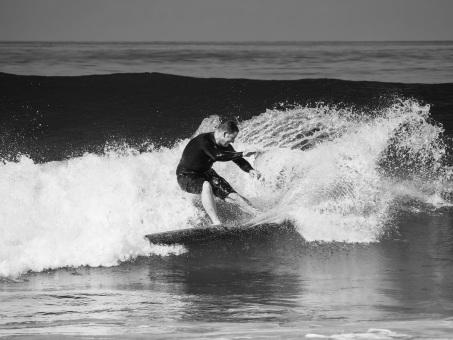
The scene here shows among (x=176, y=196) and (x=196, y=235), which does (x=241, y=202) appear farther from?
(x=176, y=196)

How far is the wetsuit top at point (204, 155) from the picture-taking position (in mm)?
7441

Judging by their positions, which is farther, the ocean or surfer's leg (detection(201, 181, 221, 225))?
surfer's leg (detection(201, 181, 221, 225))

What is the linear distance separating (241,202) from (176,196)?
1.07 metres

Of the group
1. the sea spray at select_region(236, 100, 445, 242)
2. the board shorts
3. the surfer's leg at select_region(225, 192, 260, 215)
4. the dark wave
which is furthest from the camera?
the dark wave

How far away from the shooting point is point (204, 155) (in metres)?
7.58

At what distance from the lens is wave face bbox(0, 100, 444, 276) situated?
23.2 ft

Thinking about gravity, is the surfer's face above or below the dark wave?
below

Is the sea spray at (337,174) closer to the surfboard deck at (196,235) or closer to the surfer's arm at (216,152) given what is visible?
the surfboard deck at (196,235)

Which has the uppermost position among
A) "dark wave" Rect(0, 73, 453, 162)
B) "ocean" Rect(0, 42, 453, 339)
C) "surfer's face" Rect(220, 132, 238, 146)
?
"dark wave" Rect(0, 73, 453, 162)

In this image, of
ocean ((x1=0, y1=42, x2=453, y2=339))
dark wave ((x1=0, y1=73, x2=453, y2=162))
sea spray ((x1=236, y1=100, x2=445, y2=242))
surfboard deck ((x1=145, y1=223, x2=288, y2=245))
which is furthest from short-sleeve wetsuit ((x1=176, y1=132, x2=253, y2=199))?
dark wave ((x1=0, y1=73, x2=453, y2=162))

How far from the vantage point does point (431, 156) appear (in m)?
13.0

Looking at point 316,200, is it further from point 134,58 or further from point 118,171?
point 134,58

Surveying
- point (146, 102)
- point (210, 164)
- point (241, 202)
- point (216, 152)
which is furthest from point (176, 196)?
point (146, 102)

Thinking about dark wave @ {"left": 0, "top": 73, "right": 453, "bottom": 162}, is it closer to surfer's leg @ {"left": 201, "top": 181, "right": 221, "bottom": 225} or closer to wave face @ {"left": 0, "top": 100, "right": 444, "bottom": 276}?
wave face @ {"left": 0, "top": 100, "right": 444, "bottom": 276}
